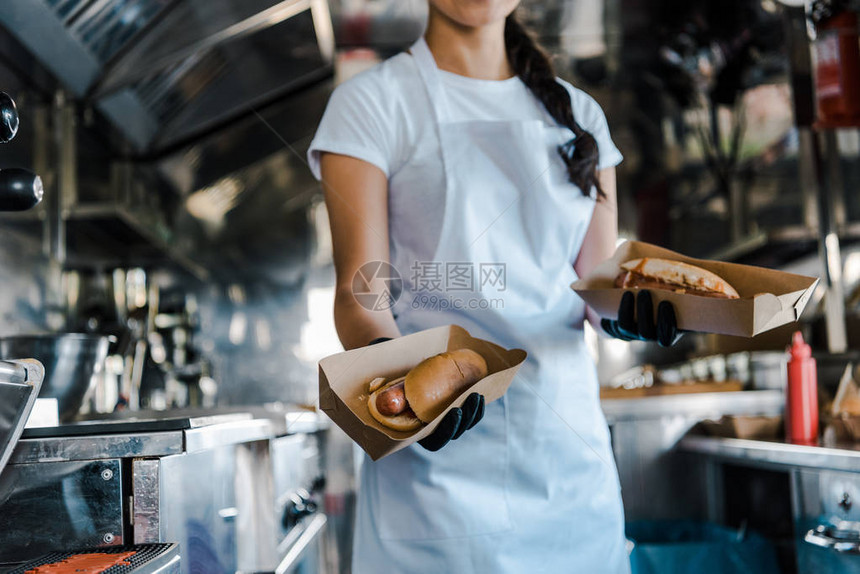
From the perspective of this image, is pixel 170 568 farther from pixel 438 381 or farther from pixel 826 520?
pixel 826 520

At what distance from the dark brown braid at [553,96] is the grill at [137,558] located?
1.88ft

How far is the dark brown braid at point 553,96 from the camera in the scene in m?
0.93

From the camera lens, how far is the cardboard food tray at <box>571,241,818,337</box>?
0.83m

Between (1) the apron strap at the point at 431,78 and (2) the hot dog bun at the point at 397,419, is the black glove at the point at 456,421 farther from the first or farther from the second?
(1) the apron strap at the point at 431,78

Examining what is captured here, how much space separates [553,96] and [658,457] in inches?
45.8

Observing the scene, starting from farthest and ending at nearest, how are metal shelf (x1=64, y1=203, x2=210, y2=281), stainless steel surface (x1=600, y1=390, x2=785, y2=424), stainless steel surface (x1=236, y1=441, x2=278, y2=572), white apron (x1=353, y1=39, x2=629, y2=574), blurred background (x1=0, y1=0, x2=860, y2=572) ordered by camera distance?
metal shelf (x1=64, y1=203, x2=210, y2=281) < stainless steel surface (x1=600, y1=390, x2=785, y2=424) < blurred background (x1=0, y1=0, x2=860, y2=572) < stainless steel surface (x1=236, y1=441, x2=278, y2=572) < white apron (x1=353, y1=39, x2=629, y2=574)

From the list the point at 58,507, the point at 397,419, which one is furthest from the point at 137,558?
the point at 397,419

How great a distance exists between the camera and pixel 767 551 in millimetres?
1612

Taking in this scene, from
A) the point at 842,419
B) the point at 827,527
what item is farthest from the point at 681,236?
the point at 827,527

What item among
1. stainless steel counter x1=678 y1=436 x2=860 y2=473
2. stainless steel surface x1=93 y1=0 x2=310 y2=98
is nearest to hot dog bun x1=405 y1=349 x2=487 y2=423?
stainless steel counter x1=678 y1=436 x2=860 y2=473

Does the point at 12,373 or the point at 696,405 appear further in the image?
the point at 696,405

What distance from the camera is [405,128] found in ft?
2.98

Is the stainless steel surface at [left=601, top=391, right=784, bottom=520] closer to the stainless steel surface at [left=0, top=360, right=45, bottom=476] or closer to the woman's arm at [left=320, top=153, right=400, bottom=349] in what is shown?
the woman's arm at [left=320, top=153, right=400, bottom=349]

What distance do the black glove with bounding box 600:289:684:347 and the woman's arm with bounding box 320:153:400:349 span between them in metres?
0.25
